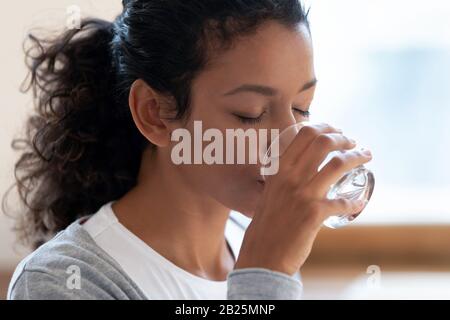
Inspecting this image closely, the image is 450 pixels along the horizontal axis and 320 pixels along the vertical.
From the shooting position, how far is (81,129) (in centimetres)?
114

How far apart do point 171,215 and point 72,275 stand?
0.65 ft

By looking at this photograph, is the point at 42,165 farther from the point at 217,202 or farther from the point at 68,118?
the point at 217,202

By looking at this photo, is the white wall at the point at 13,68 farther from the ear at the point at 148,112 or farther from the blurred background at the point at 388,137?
the ear at the point at 148,112

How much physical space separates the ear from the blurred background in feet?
2.19

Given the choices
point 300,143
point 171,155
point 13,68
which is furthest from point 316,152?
point 13,68

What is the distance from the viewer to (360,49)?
177cm

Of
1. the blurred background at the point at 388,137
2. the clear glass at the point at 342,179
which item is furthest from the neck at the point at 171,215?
the blurred background at the point at 388,137

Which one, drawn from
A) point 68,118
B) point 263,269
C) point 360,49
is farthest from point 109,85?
point 360,49

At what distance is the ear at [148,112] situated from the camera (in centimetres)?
100

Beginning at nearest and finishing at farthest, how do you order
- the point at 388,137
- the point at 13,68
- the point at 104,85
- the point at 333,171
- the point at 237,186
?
the point at 333,171 → the point at 237,186 → the point at 104,85 → the point at 13,68 → the point at 388,137

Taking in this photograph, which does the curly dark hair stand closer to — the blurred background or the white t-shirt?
the white t-shirt

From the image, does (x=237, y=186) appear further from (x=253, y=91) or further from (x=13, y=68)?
(x=13, y=68)

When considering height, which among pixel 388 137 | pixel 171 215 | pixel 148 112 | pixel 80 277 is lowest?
pixel 80 277

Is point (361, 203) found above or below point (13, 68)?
below
